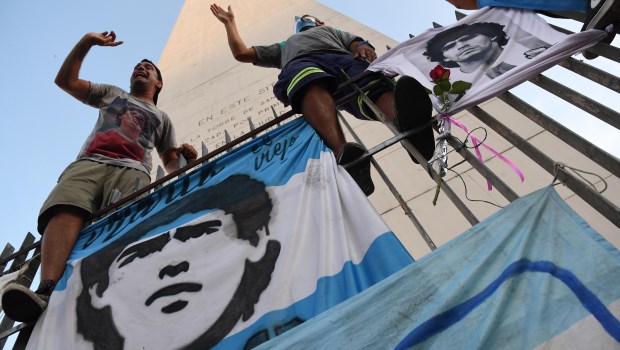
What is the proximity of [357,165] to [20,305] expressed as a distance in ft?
4.37

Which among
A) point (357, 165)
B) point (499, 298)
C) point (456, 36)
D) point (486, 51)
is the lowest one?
point (499, 298)

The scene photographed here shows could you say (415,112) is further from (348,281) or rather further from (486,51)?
(348,281)

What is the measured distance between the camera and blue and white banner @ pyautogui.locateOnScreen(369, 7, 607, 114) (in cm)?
179

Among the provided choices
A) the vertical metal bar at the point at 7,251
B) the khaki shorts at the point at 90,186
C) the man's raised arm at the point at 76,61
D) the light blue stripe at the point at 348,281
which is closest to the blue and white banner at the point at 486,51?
the light blue stripe at the point at 348,281

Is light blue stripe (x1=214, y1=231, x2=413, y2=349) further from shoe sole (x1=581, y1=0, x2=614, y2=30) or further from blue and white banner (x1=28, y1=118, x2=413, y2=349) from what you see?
shoe sole (x1=581, y1=0, x2=614, y2=30)

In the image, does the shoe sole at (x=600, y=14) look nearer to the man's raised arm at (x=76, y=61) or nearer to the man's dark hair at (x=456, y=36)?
the man's dark hair at (x=456, y=36)

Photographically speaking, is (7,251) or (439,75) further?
(7,251)

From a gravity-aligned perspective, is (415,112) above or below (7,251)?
below

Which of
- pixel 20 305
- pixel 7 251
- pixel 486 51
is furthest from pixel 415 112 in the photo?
pixel 7 251

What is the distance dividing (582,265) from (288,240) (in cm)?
80

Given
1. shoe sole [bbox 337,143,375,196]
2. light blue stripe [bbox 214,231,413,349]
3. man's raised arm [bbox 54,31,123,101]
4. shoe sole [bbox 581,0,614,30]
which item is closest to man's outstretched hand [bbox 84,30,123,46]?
man's raised arm [bbox 54,31,123,101]

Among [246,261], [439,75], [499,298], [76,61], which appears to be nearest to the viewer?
[499,298]

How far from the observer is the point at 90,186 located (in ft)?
7.67

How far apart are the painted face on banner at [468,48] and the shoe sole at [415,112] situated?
1.58 feet
